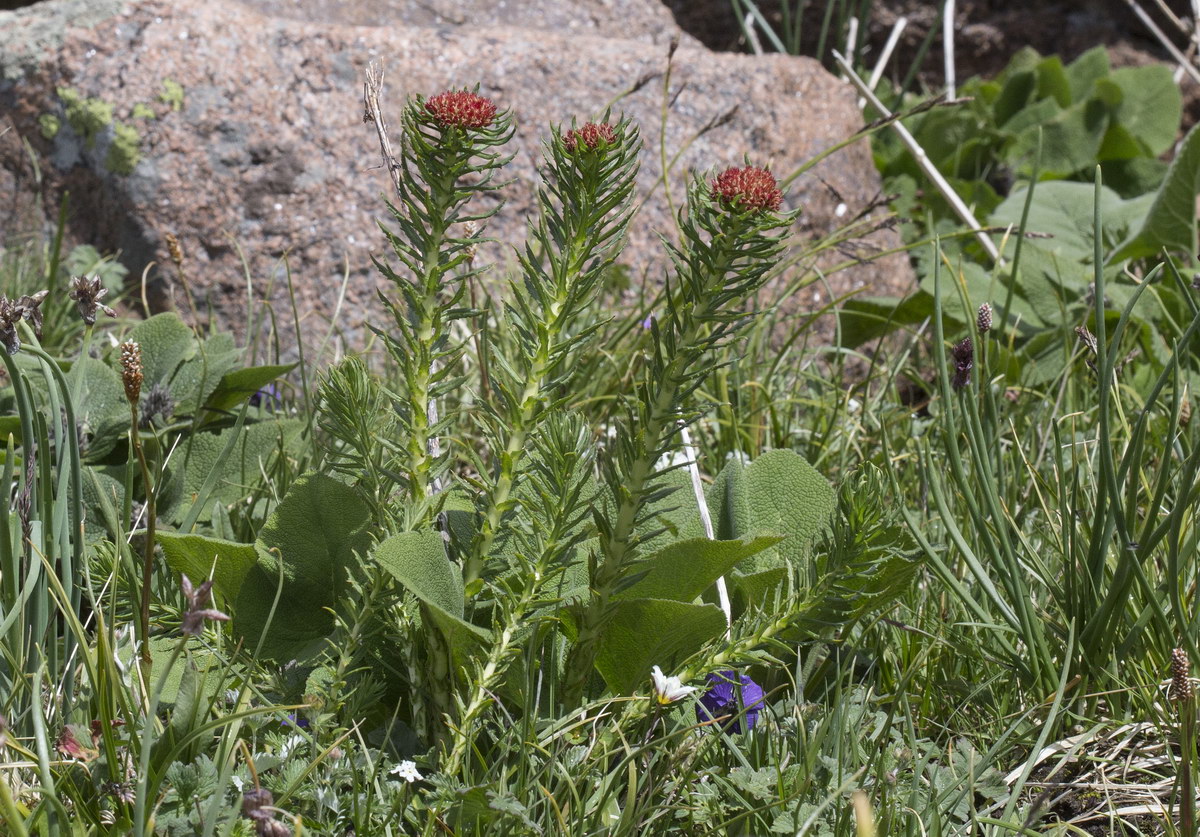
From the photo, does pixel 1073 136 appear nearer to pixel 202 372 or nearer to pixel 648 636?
pixel 202 372

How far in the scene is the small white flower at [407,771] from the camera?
47.6 inches

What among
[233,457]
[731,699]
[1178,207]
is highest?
[1178,207]

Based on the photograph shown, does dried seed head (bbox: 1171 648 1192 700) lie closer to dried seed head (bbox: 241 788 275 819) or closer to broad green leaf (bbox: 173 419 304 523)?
dried seed head (bbox: 241 788 275 819)

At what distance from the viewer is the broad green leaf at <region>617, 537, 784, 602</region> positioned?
1325mm

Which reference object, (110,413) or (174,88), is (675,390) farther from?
(174,88)

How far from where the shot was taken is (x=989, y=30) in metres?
5.23

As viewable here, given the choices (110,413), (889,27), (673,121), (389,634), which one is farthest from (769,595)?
(889,27)

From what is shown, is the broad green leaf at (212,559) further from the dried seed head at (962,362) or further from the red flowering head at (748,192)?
the dried seed head at (962,362)

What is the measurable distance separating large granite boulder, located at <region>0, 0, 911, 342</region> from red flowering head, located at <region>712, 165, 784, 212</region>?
5.63ft

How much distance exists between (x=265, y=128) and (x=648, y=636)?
2192 mm

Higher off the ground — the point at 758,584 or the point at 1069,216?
the point at 1069,216

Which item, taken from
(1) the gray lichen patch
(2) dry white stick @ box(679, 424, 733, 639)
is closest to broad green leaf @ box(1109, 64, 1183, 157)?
(2) dry white stick @ box(679, 424, 733, 639)

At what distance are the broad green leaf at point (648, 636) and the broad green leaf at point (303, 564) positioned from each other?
1.15 feet

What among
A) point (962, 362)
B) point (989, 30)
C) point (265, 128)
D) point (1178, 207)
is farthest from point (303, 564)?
point (989, 30)
